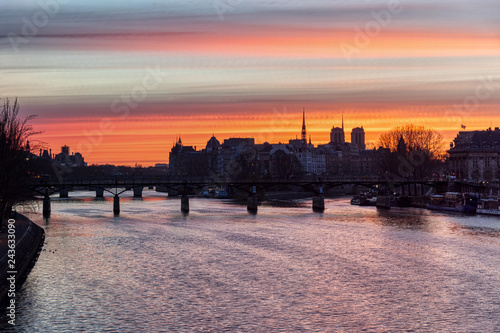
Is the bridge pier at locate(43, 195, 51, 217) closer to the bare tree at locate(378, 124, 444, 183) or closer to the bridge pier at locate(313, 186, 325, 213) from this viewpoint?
the bridge pier at locate(313, 186, 325, 213)

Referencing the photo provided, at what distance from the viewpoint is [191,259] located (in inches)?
2004

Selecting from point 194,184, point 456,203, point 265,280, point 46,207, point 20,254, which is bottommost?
point 265,280

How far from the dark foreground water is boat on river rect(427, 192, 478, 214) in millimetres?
20844

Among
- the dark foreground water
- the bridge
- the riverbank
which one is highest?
the bridge

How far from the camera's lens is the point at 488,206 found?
95062mm

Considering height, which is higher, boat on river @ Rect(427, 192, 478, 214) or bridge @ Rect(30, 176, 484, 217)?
bridge @ Rect(30, 176, 484, 217)

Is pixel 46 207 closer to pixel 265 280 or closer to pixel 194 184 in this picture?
pixel 194 184

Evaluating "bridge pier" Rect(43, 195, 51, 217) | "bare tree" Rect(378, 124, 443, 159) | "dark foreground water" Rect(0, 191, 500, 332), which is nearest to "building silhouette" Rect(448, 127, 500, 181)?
"bare tree" Rect(378, 124, 443, 159)

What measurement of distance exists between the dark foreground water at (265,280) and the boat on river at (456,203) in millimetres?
20844

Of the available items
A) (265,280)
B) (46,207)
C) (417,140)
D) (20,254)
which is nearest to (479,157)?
(417,140)

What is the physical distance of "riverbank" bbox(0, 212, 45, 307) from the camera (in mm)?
37862

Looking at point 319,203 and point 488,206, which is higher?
point 319,203

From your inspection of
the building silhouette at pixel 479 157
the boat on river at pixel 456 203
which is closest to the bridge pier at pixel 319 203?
the boat on river at pixel 456 203

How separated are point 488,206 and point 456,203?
4.70 meters
